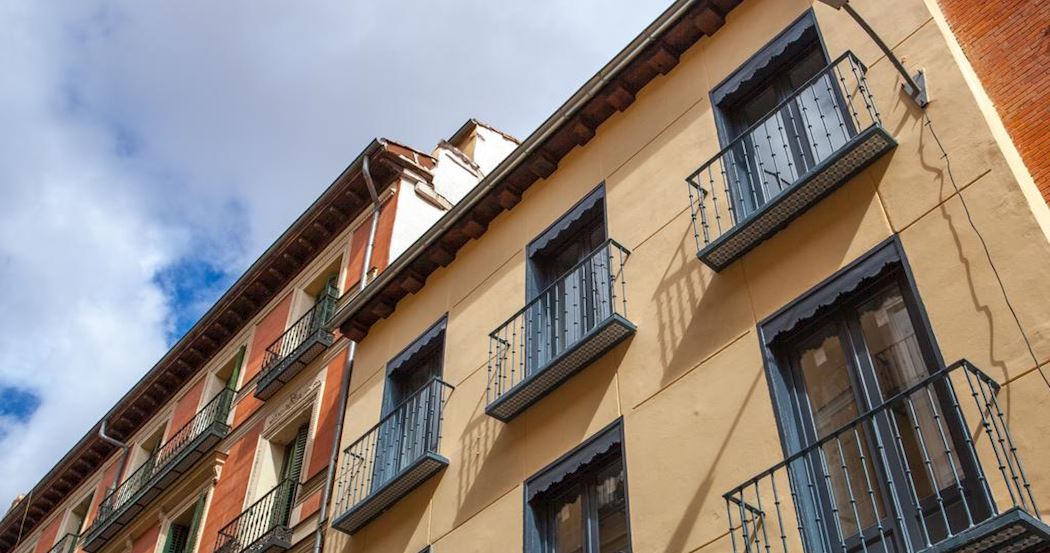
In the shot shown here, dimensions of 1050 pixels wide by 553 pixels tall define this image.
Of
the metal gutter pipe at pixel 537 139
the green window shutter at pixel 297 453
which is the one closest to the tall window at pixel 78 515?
the green window shutter at pixel 297 453

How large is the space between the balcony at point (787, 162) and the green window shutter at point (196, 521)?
A: 12524 mm

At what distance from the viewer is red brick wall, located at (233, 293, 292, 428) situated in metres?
21.1

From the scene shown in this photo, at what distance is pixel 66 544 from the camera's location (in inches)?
1078

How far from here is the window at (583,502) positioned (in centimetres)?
1048

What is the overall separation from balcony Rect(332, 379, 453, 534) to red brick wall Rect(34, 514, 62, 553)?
1753 cm

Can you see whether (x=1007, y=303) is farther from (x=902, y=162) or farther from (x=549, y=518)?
(x=549, y=518)

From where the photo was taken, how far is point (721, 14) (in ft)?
41.4

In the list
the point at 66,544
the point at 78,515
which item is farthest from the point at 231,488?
the point at 78,515

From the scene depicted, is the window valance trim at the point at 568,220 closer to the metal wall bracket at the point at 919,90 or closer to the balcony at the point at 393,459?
the balcony at the point at 393,459

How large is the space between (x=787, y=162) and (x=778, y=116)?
2.19 ft

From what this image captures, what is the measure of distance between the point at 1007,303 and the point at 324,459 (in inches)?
460

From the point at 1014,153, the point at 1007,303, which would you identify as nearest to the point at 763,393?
the point at 1007,303

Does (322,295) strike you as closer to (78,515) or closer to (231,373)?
(231,373)

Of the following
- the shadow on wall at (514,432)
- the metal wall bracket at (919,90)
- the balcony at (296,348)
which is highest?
the balcony at (296,348)
